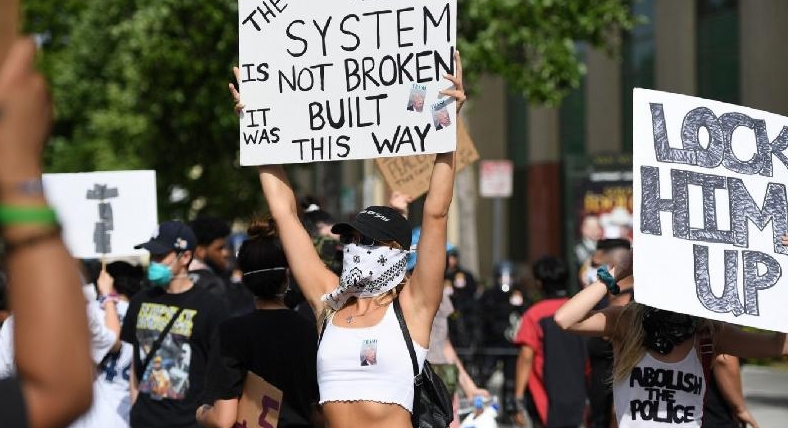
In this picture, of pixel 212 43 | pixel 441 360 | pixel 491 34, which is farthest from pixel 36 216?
pixel 212 43

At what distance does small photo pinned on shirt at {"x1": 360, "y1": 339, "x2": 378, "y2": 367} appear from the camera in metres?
4.62

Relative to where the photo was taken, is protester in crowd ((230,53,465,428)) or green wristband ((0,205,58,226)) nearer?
green wristband ((0,205,58,226))

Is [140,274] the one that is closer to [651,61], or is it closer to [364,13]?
[364,13]

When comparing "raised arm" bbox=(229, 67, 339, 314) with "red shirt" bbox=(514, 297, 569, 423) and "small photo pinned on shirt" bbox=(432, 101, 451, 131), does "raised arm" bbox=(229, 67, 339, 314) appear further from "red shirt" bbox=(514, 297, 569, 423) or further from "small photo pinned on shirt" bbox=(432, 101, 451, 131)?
"red shirt" bbox=(514, 297, 569, 423)

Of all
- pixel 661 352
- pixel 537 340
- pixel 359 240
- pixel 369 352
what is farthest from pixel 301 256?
pixel 537 340

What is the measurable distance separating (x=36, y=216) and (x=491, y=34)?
1964 cm

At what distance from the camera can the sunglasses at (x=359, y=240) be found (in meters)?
4.80

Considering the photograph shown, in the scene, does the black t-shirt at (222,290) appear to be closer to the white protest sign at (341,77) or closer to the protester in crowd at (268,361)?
the protester in crowd at (268,361)

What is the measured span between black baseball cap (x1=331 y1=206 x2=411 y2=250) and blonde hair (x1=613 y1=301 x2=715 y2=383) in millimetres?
1135

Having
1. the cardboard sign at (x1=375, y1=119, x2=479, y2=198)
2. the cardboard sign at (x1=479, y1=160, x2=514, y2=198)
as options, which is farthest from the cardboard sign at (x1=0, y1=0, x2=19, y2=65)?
the cardboard sign at (x1=479, y1=160, x2=514, y2=198)

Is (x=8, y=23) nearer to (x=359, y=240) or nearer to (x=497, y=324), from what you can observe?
(x=359, y=240)

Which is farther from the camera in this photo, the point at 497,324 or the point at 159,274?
the point at 497,324

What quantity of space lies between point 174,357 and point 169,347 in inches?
2.1

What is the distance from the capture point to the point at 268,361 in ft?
17.7
